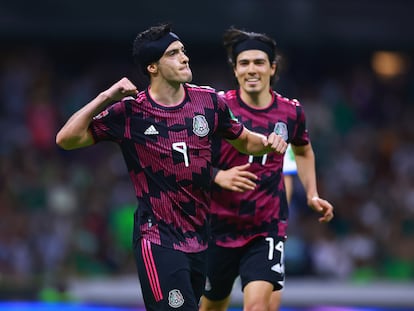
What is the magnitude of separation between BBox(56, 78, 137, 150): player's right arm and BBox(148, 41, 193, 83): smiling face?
42 cm

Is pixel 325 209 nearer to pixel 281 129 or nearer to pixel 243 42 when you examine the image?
pixel 281 129

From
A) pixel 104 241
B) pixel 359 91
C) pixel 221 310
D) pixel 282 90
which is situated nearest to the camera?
pixel 221 310

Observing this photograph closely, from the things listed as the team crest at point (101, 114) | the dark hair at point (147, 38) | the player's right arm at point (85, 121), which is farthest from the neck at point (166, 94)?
the player's right arm at point (85, 121)

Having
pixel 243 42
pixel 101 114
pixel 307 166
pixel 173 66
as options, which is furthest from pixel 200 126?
pixel 307 166

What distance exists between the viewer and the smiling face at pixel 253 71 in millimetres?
7812

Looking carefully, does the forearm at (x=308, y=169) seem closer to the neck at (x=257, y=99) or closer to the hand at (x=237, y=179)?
the neck at (x=257, y=99)

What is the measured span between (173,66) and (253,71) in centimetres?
123

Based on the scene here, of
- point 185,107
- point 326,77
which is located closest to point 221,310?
point 185,107

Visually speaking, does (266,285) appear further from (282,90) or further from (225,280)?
(282,90)

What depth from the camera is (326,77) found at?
17.3 metres

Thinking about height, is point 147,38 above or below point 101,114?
above

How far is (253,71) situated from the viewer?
7.81 m

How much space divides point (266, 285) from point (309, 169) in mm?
1077

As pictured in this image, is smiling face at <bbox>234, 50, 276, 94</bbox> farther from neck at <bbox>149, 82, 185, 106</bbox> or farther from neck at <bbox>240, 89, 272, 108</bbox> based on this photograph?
neck at <bbox>149, 82, 185, 106</bbox>
